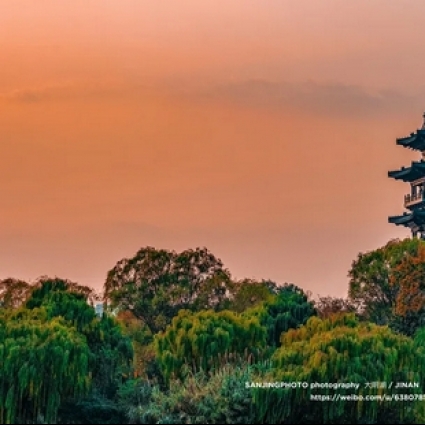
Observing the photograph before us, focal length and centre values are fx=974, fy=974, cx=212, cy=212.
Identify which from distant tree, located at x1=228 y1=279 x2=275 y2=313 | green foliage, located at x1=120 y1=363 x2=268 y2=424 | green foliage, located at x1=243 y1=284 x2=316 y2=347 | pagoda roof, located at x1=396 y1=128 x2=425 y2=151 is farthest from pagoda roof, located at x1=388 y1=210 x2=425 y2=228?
green foliage, located at x1=120 y1=363 x2=268 y2=424

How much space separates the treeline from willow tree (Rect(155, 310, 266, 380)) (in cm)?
3

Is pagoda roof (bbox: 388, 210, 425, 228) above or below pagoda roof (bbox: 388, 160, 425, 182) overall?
below

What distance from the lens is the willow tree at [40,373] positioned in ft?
68.2

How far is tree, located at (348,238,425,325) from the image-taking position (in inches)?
1421

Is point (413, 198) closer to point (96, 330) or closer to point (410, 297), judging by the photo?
point (410, 297)

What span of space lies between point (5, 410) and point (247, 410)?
202 inches

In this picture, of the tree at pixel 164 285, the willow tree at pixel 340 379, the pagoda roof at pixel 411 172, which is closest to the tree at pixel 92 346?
the willow tree at pixel 340 379

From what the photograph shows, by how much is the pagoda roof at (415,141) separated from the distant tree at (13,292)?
1880 centimetres

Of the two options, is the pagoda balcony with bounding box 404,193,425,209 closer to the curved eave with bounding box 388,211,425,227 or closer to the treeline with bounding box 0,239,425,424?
the curved eave with bounding box 388,211,425,227

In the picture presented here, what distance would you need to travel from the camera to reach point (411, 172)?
44.9 m

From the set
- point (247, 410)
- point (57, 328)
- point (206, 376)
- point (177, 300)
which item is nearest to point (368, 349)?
point (247, 410)

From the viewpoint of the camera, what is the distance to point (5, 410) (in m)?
20.7

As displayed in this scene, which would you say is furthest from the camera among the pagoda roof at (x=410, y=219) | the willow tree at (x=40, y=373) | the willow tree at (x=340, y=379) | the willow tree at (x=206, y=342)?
the pagoda roof at (x=410, y=219)

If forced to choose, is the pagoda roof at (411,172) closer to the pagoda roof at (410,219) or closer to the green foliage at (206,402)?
the pagoda roof at (410,219)
